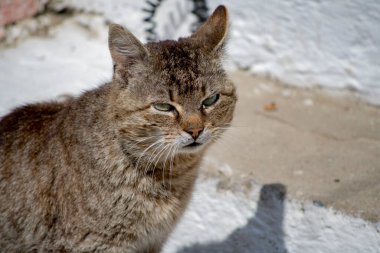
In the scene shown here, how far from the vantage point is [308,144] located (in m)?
5.00

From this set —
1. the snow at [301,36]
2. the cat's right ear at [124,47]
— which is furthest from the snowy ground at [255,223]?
the cat's right ear at [124,47]

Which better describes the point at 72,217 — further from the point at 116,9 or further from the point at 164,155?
the point at 116,9

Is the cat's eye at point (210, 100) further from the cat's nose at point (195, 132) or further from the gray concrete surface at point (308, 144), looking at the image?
the gray concrete surface at point (308, 144)

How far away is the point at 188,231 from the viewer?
425 centimetres

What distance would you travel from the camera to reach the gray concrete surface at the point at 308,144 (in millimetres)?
4453

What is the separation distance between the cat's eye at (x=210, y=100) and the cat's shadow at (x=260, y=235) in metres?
1.29

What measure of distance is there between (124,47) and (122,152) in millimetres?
619

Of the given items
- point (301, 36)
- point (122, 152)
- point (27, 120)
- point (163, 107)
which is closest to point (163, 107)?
point (163, 107)

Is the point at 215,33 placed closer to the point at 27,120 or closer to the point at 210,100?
the point at 210,100

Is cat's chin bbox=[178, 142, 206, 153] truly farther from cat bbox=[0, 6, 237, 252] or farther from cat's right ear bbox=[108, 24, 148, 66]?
cat's right ear bbox=[108, 24, 148, 66]

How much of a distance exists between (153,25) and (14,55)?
1531 millimetres

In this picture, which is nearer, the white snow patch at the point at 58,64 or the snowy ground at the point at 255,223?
the snowy ground at the point at 255,223

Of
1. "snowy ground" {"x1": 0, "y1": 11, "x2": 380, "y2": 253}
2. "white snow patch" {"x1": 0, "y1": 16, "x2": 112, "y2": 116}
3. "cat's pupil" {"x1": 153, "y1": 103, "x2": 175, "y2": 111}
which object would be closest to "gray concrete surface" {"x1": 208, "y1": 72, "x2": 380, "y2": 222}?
"snowy ground" {"x1": 0, "y1": 11, "x2": 380, "y2": 253}

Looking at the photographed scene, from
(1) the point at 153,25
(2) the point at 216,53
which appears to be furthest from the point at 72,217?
(1) the point at 153,25
